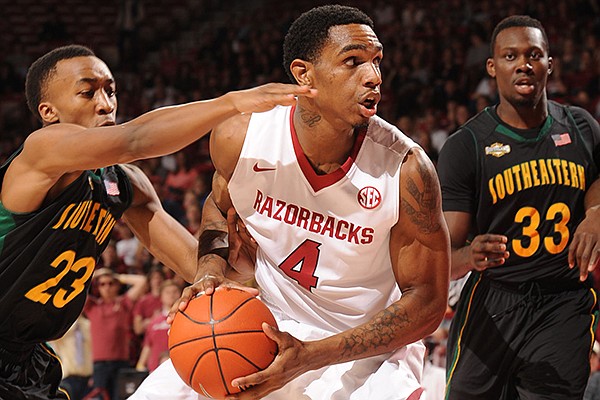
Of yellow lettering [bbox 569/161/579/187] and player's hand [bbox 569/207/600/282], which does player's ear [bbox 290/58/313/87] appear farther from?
yellow lettering [bbox 569/161/579/187]

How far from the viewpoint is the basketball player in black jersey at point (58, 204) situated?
3301 millimetres

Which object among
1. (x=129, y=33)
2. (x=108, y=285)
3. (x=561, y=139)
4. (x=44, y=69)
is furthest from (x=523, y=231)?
(x=129, y=33)

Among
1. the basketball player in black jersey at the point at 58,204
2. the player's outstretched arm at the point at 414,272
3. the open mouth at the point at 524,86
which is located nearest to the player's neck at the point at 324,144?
the player's outstretched arm at the point at 414,272

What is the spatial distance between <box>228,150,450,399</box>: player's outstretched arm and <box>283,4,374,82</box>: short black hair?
54 centimetres

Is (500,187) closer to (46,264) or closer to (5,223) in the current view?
(46,264)

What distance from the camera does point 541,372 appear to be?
14.0 feet

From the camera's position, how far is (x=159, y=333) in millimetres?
8891

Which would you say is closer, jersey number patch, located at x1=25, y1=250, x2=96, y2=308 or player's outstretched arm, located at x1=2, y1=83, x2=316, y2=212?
player's outstretched arm, located at x1=2, y1=83, x2=316, y2=212

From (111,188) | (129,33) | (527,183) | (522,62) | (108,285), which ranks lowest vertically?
(108,285)

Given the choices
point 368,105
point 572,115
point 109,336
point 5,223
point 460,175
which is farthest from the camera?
point 109,336

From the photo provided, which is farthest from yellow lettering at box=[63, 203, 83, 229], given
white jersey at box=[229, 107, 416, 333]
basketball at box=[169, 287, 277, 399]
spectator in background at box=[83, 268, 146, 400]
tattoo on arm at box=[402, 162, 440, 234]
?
spectator in background at box=[83, 268, 146, 400]

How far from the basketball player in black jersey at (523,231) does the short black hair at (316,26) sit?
130cm

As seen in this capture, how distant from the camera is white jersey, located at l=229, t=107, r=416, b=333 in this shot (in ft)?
11.2

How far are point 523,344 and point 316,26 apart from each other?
6.29 ft
